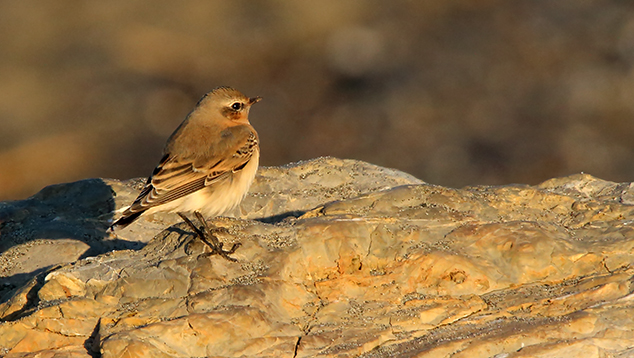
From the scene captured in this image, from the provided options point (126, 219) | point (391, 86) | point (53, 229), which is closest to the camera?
point (126, 219)

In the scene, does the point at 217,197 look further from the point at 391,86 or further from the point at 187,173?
the point at 391,86

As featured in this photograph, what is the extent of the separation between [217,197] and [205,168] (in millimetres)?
342

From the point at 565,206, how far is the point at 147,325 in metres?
5.08

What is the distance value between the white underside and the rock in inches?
10.7

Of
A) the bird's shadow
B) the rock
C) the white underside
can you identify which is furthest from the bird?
the bird's shadow

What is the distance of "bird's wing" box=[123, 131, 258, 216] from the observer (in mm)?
7328

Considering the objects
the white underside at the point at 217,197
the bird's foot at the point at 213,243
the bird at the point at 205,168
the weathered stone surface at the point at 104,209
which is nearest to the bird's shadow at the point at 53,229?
the weathered stone surface at the point at 104,209

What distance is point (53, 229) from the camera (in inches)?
340

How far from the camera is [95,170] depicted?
17.0m

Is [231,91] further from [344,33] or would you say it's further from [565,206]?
[344,33]

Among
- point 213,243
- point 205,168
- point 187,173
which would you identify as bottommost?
point 213,243

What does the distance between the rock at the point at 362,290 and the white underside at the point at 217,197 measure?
0.89 feet

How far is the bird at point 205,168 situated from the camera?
24.2 feet

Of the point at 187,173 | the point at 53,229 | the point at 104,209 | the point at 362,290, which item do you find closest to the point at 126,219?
the point at 187,173
